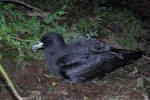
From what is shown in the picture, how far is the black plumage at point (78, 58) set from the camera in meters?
4.83

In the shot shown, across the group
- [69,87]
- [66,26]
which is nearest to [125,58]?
[69,87]

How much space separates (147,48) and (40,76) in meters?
2.71

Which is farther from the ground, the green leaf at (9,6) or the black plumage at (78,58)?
the green leaf at (9,6)

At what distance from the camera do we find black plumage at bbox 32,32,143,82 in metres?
4.83

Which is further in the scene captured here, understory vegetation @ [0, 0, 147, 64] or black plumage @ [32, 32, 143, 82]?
understory vegetation @ [0, 0, 147, 64]

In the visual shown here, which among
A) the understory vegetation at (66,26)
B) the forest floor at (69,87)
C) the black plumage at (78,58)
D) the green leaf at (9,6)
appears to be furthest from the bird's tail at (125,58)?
the green leaf at (9,6)

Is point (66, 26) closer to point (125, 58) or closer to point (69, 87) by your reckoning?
point (125, 58)

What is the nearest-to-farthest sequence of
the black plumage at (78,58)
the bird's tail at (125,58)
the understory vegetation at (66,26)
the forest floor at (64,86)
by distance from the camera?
1. the forest floor at (64,86)
2. the black plumage at (78,58)
3. the bird's tail at (125,58)
4. the understory vegetation at (66,26)

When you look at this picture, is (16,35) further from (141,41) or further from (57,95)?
(141,41)

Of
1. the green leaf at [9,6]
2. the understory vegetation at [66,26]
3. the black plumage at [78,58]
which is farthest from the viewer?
the green leaf at [9,6]

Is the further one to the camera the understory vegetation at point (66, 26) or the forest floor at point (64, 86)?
the understory vegetation at point (66, 26)

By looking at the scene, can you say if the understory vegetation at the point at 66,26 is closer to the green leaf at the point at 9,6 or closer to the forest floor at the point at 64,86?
the green leaf at the point at 9,6

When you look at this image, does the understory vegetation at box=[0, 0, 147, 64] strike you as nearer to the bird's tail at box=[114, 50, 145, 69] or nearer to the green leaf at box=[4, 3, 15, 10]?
the green leaf at box=[4, 3, 15, 10]

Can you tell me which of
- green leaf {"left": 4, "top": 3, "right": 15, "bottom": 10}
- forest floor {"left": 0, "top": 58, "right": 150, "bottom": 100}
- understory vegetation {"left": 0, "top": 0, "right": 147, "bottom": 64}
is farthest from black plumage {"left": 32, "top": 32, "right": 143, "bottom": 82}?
green leaf {"left": 4, "top": 3, "right": 15, "bottom": 10}
